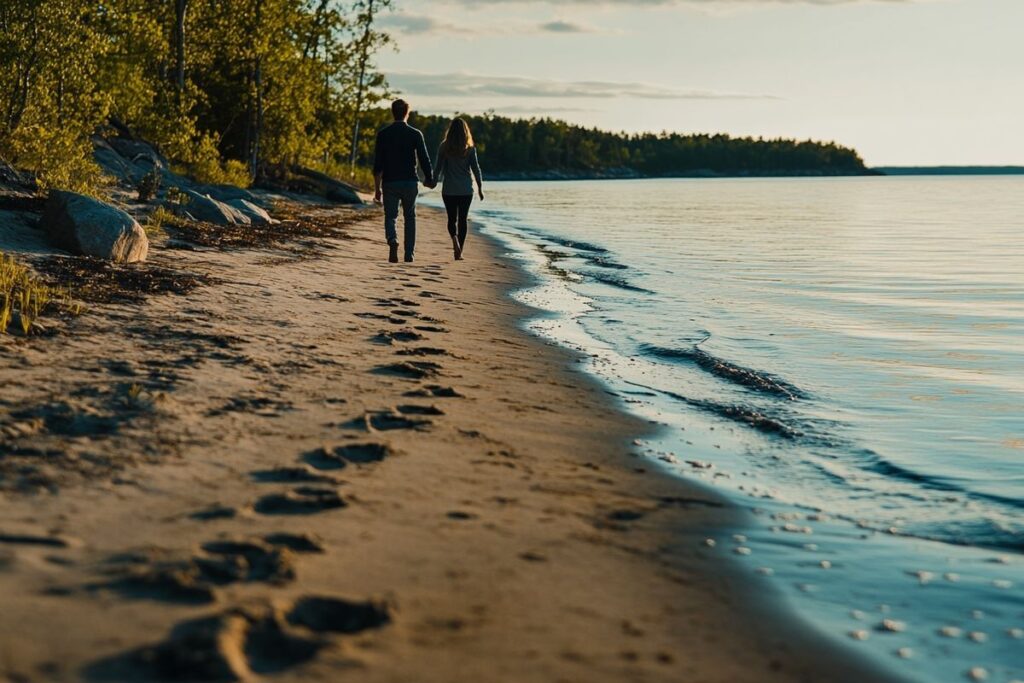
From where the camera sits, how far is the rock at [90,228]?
1068cm

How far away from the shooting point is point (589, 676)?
3035mm

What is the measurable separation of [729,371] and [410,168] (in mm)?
7413

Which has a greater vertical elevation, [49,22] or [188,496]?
[49,22]

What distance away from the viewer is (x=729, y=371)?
9.31 m

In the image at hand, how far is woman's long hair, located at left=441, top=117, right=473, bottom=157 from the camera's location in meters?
15.7

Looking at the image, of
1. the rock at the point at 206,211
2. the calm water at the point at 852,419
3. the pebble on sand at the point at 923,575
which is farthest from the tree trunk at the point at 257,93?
the pebble on sand at the point at 923,575

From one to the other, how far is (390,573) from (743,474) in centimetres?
286

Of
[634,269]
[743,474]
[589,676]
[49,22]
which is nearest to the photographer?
[589,676]

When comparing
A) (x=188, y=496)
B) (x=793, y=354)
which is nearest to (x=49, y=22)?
(x=793, y=354)

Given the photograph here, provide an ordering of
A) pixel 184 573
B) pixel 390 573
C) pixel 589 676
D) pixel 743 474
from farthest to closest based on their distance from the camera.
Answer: pixel 743 474, pixel 390 573, pixel 184 573, pixel 589 676

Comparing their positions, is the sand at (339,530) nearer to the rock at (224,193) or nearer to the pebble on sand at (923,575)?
the pebble on sand at (923,575)

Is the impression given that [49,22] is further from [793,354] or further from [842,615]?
[842,615]

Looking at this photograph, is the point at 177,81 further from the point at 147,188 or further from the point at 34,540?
the point at 34,540

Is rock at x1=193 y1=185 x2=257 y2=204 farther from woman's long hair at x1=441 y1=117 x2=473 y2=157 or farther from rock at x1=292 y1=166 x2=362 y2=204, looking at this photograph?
rock at x1=292 y1=166 x2=362 y2=204
